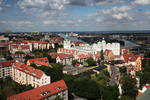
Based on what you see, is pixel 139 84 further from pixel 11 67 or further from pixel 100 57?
pixel 11 67

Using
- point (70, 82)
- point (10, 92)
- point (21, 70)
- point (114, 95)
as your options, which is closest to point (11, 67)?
point (21, 70)

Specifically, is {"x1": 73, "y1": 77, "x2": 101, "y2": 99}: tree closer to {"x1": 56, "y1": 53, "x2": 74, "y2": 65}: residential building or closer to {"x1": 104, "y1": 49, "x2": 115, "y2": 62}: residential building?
{"x1": 56, "y1": 53, "x2": 74, "y2": 65}: residential building

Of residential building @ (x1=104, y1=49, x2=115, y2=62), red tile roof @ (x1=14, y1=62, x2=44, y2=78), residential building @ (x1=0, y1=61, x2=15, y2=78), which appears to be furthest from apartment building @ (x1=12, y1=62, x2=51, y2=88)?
residential building @ (x1=104, y1=49, x2=115, y2=62)

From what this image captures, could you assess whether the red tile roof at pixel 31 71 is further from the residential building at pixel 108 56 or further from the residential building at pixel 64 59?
the residential building at pixel 108 56

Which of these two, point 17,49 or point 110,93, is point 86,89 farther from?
point 17,49

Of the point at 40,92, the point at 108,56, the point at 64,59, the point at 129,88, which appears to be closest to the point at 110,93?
the point at 129,88

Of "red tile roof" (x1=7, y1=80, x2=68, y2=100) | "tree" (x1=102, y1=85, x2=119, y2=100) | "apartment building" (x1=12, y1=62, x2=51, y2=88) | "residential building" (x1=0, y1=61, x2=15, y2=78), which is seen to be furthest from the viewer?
"residential building" (x1=0, y1=61, x2=15, y2=78)

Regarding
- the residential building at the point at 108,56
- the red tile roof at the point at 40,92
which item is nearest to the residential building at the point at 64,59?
the residential building at the point at 108,56

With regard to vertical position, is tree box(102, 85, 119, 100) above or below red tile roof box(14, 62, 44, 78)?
below
